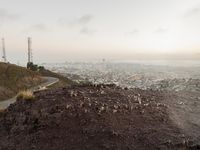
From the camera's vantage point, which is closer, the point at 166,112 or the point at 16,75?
the point at 166,112

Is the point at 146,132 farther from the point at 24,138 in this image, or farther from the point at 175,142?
the point at 24,138

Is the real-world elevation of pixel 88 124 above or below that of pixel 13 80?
above

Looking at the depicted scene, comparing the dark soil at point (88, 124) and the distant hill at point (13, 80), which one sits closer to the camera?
the dark soil at point (88, 124)

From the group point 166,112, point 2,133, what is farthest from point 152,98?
point 2,133

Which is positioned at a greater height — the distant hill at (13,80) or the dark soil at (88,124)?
the dark soil at (88,124)

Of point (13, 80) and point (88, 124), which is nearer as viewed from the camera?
point (88, 124)
